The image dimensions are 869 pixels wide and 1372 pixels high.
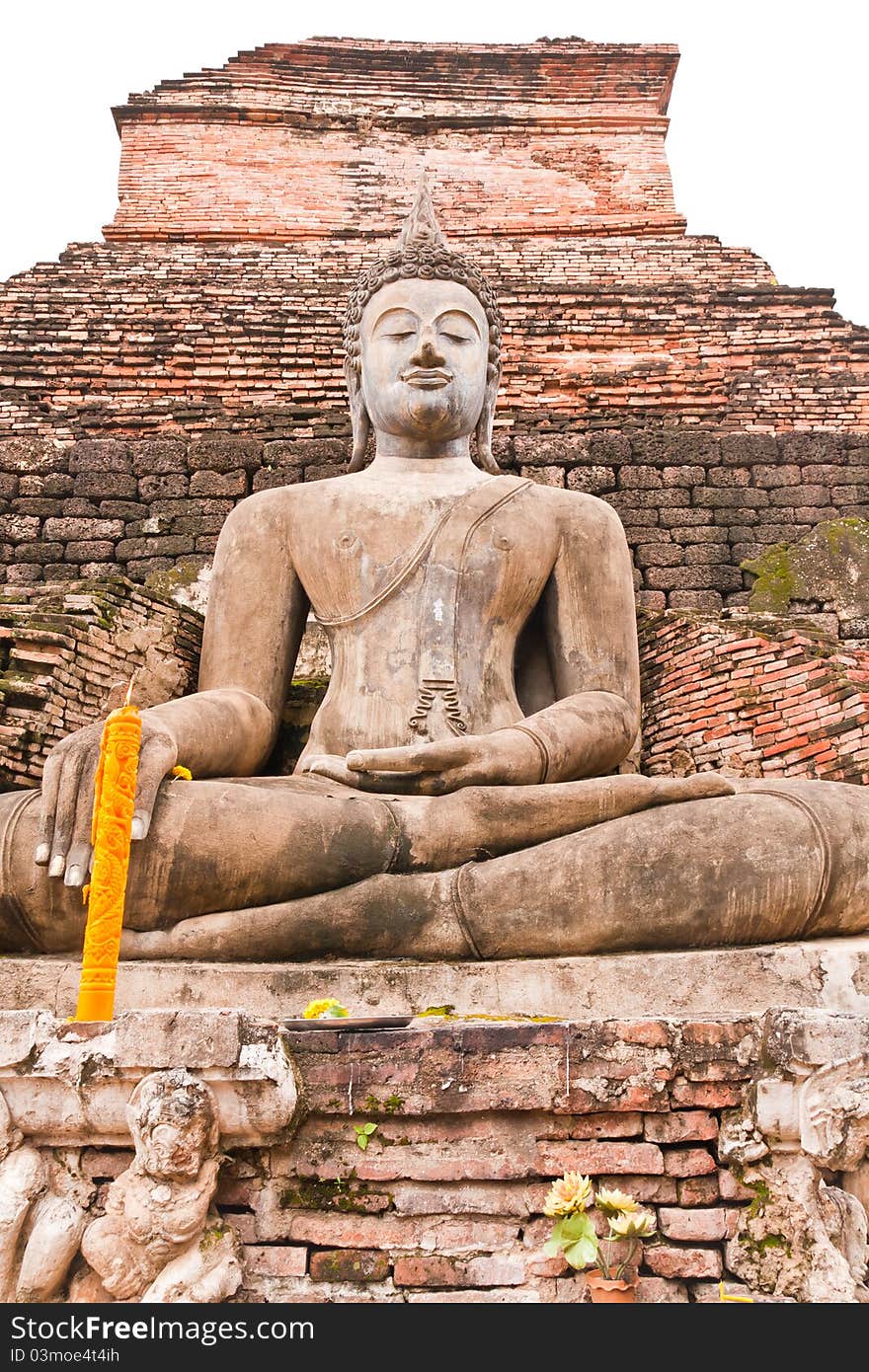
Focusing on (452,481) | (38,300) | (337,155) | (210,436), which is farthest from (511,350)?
(452,481)

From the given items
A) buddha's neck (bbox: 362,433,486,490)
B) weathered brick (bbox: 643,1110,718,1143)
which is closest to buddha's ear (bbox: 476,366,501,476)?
buddha's neck (bbox: 362,433,486,490)

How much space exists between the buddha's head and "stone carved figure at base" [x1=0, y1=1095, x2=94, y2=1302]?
3.07 meters

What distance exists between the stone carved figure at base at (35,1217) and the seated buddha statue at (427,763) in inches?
29.5

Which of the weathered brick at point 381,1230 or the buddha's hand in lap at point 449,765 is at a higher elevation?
the buddha's hand in lap at point 449,765

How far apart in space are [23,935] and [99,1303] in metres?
1.25

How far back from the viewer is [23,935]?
374 centimetres

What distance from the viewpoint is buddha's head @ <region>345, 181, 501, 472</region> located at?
5.13m

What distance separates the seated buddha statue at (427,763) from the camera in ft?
11.8

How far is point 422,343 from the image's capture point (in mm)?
5051

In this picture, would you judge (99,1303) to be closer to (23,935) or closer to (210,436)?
(23,935)

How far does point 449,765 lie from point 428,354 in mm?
1749


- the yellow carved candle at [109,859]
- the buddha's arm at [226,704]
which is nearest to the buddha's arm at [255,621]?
the buddha's arm at [226,704]

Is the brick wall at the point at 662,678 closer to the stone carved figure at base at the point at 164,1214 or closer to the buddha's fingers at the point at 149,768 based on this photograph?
the buddha's fingers at the point at 149,768

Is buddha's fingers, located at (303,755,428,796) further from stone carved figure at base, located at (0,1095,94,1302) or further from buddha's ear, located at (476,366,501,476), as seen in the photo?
buddha's ear, located at (476,366,501,476)
